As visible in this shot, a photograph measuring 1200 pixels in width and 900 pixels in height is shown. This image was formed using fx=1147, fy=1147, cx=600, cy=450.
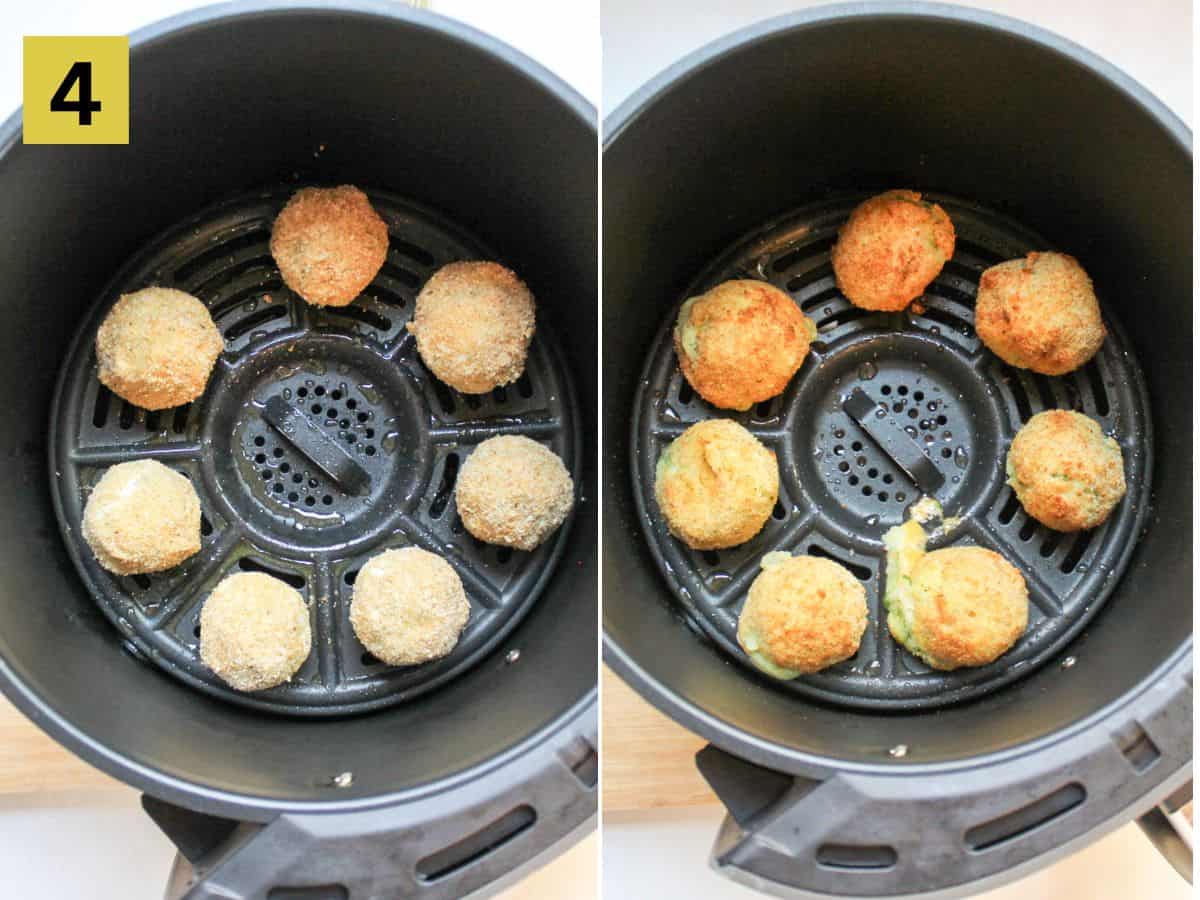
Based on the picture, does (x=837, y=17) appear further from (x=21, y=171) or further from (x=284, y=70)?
(x=21, y=171)

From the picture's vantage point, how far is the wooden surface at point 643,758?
2.72ft

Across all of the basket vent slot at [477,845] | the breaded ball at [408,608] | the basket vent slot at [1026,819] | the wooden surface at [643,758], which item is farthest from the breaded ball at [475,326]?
the basket vent slot at [1026,819]

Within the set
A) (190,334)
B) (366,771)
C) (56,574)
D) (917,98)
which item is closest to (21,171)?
(190,334)

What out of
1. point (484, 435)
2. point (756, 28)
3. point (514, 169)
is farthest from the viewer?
point (484, 435)

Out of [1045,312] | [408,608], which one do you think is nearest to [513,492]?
[408,608]

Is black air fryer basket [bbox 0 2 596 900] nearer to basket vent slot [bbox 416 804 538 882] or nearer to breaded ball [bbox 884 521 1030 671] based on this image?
basket vent slot [bbox 416 804 538 882]

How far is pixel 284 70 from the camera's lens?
78 cm

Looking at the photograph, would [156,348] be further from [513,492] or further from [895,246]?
[895,246]

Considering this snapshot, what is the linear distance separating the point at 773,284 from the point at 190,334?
1.52 feet

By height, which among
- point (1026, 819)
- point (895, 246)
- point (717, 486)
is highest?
point (895, 246)

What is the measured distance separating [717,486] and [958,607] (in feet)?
0.64

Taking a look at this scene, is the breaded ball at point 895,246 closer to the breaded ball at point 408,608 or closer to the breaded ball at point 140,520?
the breaded ball at point 408,608

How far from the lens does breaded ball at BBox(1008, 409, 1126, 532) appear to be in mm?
860

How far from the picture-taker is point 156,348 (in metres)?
0.87
